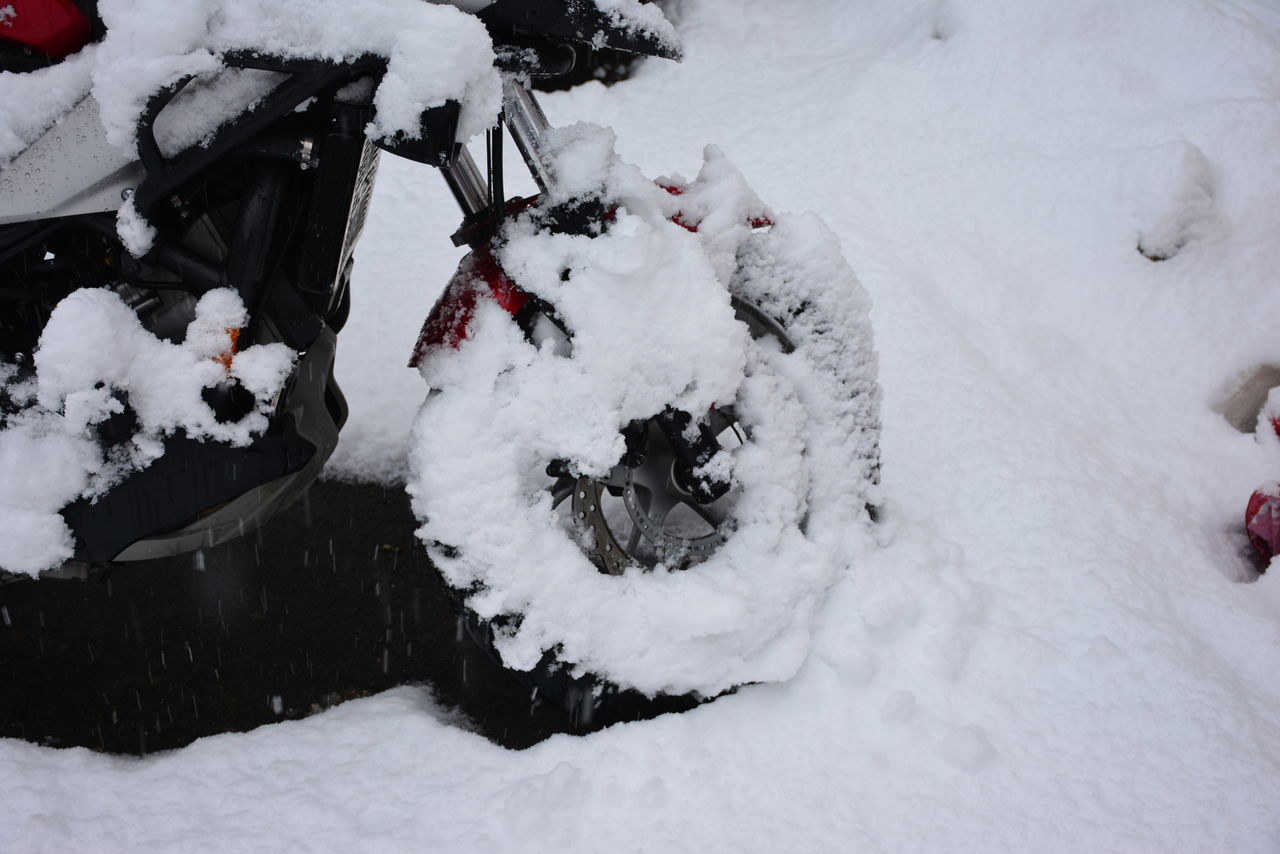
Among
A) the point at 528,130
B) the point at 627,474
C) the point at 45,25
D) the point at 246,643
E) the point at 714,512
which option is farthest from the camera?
the point at 246,643

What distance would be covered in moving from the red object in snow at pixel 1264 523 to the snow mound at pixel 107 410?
2556 millimetres

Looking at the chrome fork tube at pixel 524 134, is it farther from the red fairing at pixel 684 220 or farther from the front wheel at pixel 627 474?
the red fairing at pixel 684 220

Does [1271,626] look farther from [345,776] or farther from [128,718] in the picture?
[128,718]

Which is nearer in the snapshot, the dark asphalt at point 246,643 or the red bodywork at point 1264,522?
the dark asphalt at point 246,643

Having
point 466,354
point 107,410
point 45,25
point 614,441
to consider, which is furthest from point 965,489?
point 45,25

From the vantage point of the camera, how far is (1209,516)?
261 centimetres

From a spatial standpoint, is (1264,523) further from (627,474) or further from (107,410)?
(107,410)

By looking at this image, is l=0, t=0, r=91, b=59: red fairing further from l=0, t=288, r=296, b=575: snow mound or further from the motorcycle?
l=0, t=288, r=296, b=575: snow mound

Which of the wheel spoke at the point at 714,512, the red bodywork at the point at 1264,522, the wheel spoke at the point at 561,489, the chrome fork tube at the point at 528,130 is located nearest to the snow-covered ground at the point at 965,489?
the red bodywork at the point at 1264,522

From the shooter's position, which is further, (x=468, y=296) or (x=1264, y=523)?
(x=1264, y=523)

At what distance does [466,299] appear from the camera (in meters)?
1.87

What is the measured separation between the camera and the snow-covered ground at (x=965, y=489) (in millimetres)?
1758

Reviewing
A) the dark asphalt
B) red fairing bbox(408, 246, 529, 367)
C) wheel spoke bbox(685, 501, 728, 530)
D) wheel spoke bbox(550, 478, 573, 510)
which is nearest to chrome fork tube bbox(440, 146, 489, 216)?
red fairing bbox(408, 246, 529, 367)

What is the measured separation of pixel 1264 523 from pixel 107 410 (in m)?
2.86
